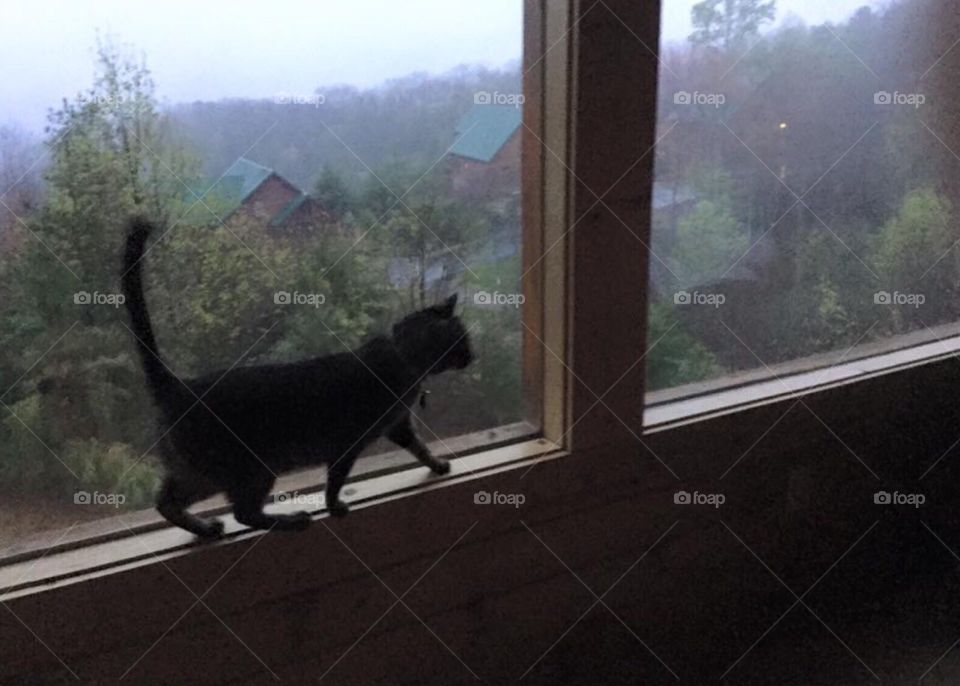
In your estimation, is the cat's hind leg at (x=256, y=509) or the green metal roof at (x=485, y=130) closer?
the cat's hind leg at (x=256, y=509)

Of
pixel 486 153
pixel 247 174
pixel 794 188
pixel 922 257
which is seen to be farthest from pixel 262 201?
pixel 922 257

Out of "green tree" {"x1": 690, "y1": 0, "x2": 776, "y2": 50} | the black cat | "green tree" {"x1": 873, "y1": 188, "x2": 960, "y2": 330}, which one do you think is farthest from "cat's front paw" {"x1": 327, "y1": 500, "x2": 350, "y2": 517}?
"green tree" {"x1": 873, "y1": 188, "x2": 960, "y2": 330}

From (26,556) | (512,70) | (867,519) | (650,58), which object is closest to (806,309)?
(867,519)

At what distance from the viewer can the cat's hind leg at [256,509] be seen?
103cm

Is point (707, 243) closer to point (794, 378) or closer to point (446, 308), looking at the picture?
point (794, 378)

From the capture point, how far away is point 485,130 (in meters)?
1.16

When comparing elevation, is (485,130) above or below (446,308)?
above

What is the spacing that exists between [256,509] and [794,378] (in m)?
1.00

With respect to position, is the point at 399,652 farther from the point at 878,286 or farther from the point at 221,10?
the point at 878,286

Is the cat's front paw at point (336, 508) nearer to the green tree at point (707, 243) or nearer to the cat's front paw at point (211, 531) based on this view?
the cat's front paw at point (211, 531)

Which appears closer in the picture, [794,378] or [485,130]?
[485,130]

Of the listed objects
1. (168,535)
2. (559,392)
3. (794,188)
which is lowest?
(168,535)

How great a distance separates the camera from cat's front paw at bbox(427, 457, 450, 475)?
1.20m

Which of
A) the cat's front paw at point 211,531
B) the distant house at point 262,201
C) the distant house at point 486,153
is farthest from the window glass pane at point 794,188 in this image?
the cat's front paw at point 211,531
